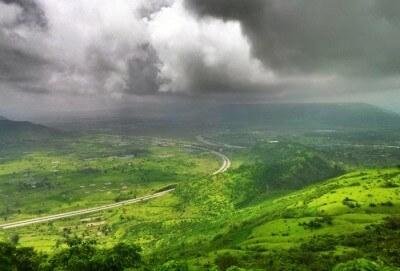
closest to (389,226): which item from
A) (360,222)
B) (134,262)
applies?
(360,222)

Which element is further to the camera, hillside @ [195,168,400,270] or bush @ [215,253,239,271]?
bush @ [215,253,239,271]

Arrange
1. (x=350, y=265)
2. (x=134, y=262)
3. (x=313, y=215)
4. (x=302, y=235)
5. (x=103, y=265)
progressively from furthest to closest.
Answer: (x=313, y=215), (x=302, y=235), (x=134, y=262), (x=103, y=265), (x=350, y=265)

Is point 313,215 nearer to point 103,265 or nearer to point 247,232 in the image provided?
point 247,232

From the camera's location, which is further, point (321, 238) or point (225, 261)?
point (321, 238)

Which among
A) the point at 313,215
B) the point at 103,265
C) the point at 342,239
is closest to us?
the point at 103,265

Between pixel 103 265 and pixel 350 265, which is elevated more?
pixel 350 265

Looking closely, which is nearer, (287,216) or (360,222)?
(360,222)

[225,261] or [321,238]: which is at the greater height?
[321,238]

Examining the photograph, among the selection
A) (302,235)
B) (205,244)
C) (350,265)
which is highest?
(350,265)

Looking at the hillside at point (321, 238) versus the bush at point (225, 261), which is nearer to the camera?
the hillside at point (321, 238)
